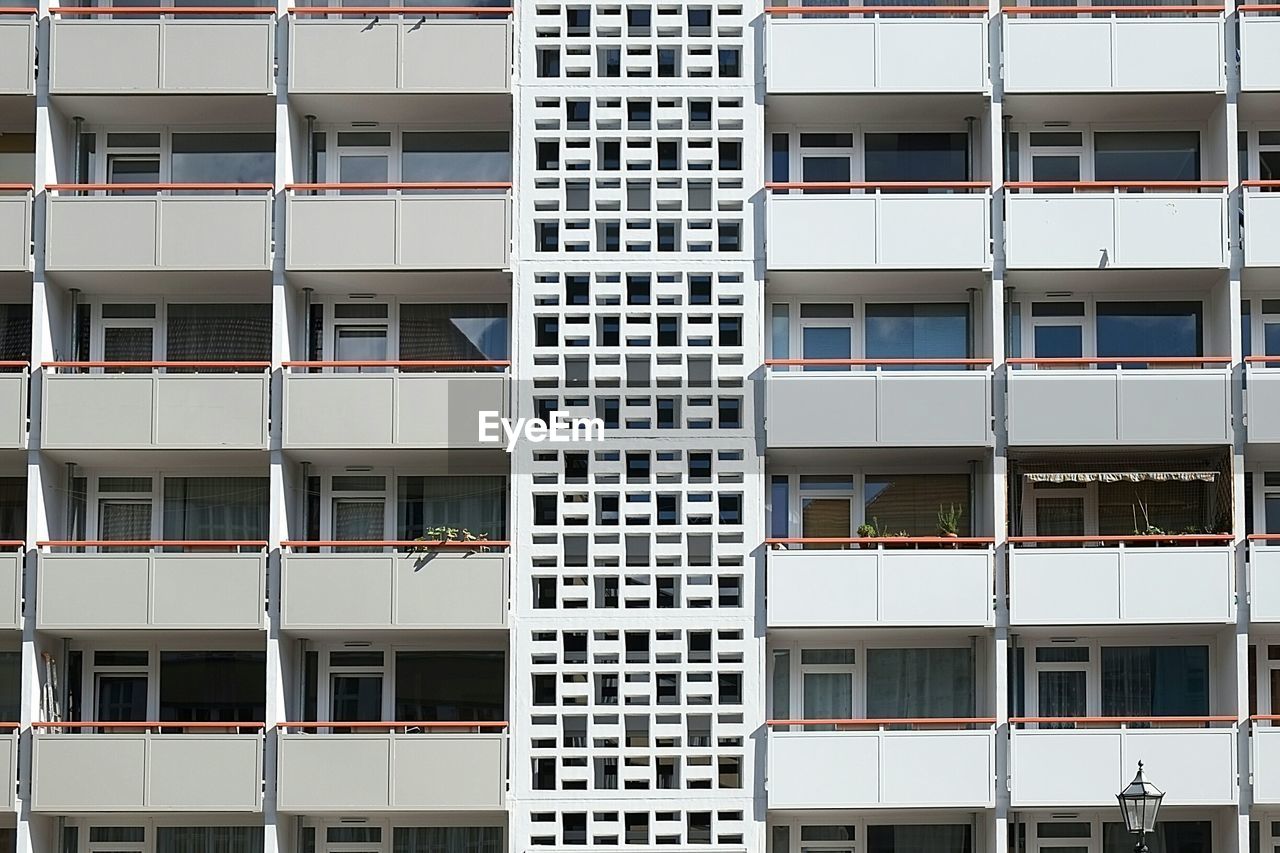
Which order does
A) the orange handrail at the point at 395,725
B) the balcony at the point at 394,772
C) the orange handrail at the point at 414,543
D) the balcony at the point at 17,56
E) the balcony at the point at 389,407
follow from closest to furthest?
the balcony at the point at 394,772
the orange handrail at the point at 395,725
the orange handrail at the point at 414,543
the balcony at the point at 389,407
the balcony at the point at 17,56

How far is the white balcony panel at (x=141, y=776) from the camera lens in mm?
23938

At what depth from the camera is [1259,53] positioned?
2527 cm

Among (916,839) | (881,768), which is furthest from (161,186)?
(916,839)

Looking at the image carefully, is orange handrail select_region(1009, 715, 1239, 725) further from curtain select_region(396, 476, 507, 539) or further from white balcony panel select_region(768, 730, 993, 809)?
curtain select_region(396, 476, 507, 539)

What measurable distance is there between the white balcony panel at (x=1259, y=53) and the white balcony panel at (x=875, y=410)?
558cm

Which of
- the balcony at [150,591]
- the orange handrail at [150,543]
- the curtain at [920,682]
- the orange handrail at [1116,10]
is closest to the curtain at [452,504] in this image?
the orange handrail at [150,543]

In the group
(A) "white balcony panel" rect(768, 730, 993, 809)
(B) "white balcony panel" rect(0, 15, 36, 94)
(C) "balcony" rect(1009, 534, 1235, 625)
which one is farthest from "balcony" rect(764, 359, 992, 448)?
(B) "white balcony panel" rect(0, 15, 36, 94)

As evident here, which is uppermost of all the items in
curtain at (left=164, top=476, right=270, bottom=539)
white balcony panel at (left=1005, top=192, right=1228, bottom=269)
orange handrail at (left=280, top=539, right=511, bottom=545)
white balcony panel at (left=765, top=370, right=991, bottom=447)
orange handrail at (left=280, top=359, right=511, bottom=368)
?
white balcony panel at (left=1005, top=192, right=1228, bottom=269)

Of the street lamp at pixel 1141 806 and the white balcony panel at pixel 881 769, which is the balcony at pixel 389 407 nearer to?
the white balcony panel at pixel 881 769

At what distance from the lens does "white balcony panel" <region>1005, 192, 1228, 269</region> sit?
25.0 metres

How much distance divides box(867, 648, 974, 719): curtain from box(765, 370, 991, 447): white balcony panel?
3.00m

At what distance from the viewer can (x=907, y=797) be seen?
23938 millimetres

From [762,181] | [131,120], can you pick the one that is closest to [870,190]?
[762,181]

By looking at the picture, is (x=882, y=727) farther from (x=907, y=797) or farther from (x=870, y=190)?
(x=870, y=190)
